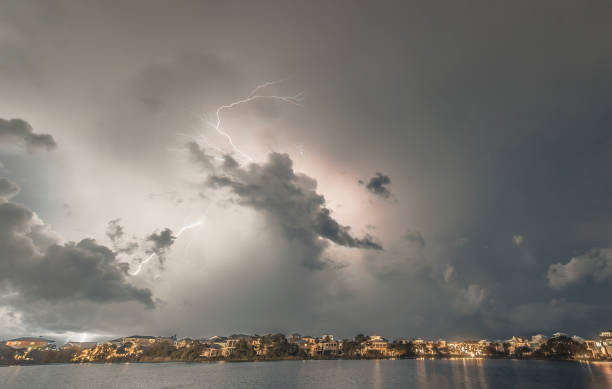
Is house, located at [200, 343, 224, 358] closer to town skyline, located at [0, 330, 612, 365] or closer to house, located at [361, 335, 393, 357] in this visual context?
town skyline, located at [0, 330, 612, 365]

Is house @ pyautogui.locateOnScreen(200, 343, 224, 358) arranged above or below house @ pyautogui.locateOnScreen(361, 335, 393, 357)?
below

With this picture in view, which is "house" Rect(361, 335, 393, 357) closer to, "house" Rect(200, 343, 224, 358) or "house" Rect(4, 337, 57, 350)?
"house" Rect(200, 343, 224, 358)

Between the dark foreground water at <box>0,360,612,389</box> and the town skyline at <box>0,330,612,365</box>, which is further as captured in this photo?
the town skyline at <box>0,330,612,365</box>

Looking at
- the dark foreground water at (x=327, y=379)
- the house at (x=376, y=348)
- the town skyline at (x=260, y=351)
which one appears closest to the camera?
the dark foreground water at (x=327, y=379)

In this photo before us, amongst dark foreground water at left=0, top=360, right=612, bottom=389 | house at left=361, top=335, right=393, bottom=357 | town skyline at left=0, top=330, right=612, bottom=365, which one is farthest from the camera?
house at left=361, top=335, right=393, bottom=357

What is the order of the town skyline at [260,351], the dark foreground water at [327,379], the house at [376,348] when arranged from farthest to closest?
1. the house at [376,348]
2. the town skyline at [260,351]
3. the dark foreground water at [327,379]

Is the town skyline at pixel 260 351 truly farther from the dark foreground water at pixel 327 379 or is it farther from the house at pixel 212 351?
the dark foreground water at pixel 327 379

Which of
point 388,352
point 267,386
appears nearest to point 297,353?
point 388,352

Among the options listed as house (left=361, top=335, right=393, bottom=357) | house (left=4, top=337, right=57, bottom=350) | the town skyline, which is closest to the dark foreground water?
the town skyline

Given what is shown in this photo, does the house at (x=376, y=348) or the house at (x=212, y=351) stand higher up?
the house at (x=376, y=348)

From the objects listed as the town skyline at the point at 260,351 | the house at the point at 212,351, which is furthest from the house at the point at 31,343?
the house at the point at 212,351

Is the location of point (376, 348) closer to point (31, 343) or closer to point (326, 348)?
point (326, 348)

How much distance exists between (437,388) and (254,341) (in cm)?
12696

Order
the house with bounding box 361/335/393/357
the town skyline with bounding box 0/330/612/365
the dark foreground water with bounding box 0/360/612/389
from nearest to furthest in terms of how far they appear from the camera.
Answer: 1. the dark foreground water with bounding box 0/360/612/389
2. the town skyline with bounding box 0/330/612/365
3. the house with bounding box 361/335/393/357
